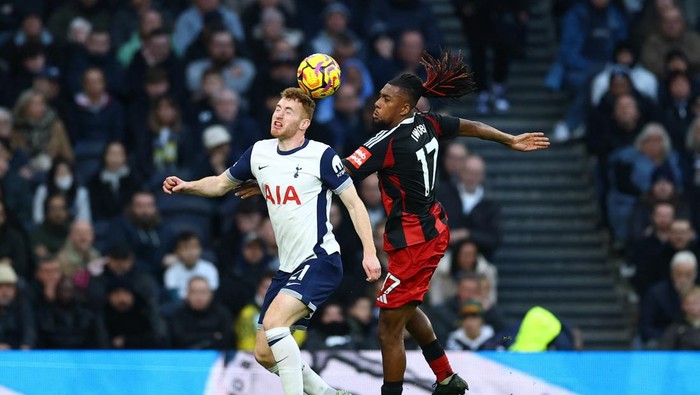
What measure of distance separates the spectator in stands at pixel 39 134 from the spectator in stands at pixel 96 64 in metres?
0.78

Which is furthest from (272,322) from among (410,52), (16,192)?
(410,52)

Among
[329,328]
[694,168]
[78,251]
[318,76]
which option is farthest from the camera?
[694,168]

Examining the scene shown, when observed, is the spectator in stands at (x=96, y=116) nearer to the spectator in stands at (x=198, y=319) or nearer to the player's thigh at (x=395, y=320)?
the spectator in stands at (x=198, y=319)

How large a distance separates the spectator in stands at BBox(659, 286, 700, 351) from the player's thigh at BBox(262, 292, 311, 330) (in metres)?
5.04

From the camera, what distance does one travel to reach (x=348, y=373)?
11.2 metres

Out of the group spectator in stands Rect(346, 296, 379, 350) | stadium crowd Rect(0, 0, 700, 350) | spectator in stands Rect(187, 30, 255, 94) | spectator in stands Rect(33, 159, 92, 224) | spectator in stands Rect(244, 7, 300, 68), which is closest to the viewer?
spectator in stands Rect(346, 296, 379, 350)

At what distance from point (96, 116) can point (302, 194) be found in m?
7.34

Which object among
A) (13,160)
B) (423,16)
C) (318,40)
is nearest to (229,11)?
(318,40)

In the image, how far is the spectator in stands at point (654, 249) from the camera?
15.3 meters

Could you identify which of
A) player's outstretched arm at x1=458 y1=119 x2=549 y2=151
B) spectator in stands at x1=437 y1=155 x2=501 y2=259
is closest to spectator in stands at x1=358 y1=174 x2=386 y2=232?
spectator in stands at x1=437 y1=155 x2=501 y2=259

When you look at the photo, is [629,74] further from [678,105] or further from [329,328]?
[329,328]

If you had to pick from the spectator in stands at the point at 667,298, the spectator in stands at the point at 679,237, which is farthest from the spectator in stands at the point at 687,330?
the spectator in stands at the point at 679,237

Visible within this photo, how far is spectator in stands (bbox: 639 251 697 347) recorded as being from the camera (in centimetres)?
1464

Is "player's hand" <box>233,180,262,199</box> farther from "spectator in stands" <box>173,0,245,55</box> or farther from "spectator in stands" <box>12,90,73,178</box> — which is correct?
"spectator in stands" <box>173,0,245,55</box>
